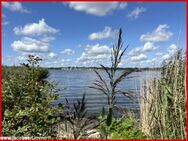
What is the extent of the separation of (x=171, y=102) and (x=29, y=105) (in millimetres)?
1864

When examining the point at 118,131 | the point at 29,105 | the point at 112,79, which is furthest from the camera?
the point at 29,105

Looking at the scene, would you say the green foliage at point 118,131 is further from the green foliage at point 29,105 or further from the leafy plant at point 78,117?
the green foliage at point 29,105

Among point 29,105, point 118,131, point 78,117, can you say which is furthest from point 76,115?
point 29,105

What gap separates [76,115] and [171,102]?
1338 millimetres

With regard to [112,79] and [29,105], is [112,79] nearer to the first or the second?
[112,79]

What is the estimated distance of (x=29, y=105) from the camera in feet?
16.7

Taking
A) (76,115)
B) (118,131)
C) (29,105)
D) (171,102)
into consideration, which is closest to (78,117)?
(76,115)

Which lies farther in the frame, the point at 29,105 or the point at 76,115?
the point at 29,105

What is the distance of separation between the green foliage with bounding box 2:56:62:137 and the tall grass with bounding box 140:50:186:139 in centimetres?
126

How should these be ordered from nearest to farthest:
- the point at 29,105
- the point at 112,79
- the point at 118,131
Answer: the point at 112,79 < the point at 118,131 < the point at 29,105

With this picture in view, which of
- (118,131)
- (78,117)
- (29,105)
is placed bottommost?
(118,131)

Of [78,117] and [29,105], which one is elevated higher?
[29,105]

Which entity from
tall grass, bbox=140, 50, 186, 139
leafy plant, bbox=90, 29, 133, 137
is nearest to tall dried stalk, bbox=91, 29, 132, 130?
leafy plant, bbox=90, 29, 133, 137

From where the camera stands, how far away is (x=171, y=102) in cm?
445
